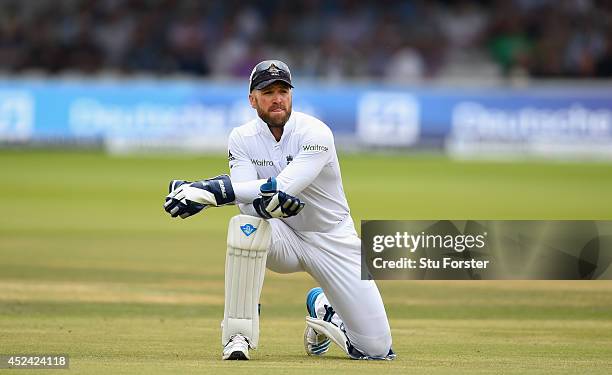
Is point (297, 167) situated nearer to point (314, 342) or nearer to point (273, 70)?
point (273, 70)

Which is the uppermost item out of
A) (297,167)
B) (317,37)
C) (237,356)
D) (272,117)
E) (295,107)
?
(317,37)

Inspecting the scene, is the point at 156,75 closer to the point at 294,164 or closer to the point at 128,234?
the point at 128,234

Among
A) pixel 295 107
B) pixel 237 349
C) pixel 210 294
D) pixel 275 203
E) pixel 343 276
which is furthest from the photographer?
pixel 295 107

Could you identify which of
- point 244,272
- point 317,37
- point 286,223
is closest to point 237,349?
point 244,272

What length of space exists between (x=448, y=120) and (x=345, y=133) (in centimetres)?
193

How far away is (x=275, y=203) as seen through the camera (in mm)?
6395

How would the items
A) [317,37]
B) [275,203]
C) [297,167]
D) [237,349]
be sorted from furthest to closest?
[317,37]
[297,167]
[237,349]
[275,203]

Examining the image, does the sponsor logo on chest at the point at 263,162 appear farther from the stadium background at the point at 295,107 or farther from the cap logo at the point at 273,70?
the stadium background at the point at 295,107

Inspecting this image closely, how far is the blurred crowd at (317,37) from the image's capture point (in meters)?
26.9

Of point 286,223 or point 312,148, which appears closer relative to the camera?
point 312,148

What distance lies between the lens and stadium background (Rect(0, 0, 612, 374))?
8289mm

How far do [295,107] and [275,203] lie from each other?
59.4 feet

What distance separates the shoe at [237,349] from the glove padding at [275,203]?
2.07 feet

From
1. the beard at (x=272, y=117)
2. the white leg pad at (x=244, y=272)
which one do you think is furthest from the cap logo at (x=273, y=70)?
the white leg pad at (x=244, y=272)
